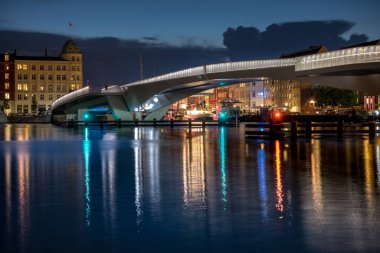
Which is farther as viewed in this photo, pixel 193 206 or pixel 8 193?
pixel 8 193

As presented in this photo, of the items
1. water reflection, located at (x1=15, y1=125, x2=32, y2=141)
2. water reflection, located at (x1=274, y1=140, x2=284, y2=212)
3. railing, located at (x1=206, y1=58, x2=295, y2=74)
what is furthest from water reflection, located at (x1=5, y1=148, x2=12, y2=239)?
railing, located at (x1=206, y1=58, x2=295, y2=74)

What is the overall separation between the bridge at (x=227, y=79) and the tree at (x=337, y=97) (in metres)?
47.0

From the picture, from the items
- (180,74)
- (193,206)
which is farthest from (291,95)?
(193,206)

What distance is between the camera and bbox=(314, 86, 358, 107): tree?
4973 inches

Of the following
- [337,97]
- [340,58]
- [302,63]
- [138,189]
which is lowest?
[138,189]

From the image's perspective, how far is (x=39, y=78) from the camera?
552ft

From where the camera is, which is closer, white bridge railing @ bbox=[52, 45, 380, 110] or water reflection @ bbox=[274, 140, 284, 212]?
water reflection @ bbox=[274, 140, 284, 212]

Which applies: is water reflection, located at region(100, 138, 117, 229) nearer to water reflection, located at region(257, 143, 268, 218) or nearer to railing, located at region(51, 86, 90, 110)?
water reflection, located at region(257, 143, 268, 218)

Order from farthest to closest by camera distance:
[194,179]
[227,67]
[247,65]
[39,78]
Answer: [39,78] < [227,67] < [247,65] < [194,179]

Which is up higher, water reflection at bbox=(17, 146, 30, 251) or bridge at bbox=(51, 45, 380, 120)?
bridge at bbox=(51, 45, 380, 120)

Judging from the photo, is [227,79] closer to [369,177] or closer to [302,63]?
[302,63]

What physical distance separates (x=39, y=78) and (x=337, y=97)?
87.5m

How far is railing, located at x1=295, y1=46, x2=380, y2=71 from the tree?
67373mm

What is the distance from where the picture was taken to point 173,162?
2173 centimetres
